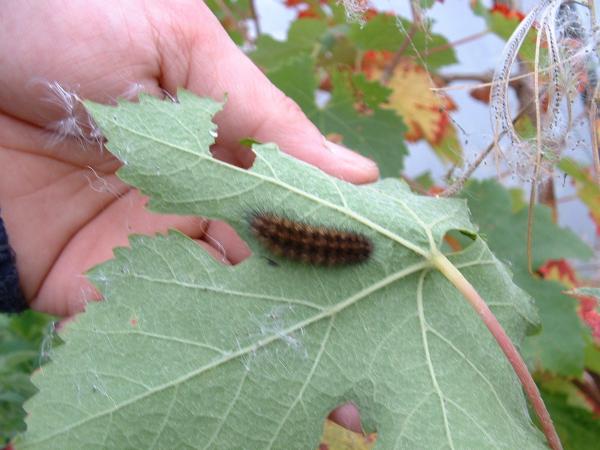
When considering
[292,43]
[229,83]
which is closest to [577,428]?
[229,83]

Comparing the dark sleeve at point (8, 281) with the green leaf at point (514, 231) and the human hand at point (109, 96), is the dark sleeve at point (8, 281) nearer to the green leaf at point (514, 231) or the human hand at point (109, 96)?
the human hand at point (109, 96)

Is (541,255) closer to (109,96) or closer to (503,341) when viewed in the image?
(503,341)

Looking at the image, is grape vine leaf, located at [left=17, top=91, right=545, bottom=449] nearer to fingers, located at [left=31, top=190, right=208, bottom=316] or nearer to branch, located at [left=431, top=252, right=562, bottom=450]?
branch, located at [left=431, top=252, right=562, bottom=450]

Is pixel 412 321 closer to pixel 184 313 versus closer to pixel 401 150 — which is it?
pixel 184 313

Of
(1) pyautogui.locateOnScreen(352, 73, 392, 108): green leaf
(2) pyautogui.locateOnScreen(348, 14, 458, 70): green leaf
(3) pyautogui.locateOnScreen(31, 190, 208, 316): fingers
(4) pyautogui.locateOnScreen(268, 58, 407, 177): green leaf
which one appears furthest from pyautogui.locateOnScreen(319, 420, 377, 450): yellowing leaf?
(2) pyautogui.locateOnScreen(348, 14, 458, 70): green leaf

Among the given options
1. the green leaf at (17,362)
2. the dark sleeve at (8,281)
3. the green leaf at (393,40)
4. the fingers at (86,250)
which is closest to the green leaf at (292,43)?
the green leaf at (393,40)
